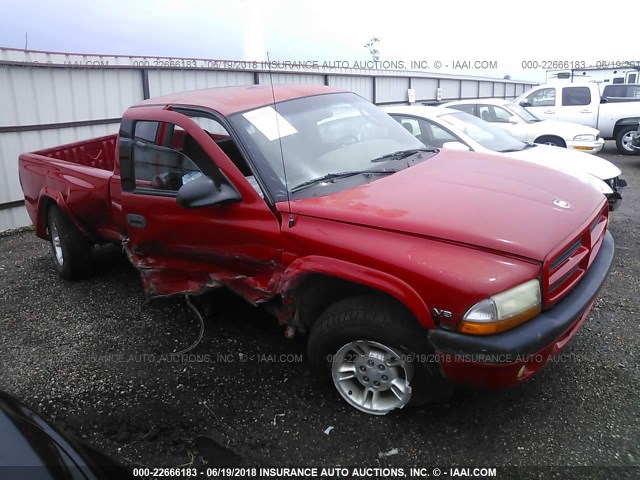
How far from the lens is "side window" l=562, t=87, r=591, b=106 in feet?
42.8

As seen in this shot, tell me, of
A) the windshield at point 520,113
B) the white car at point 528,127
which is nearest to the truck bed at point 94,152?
the white car at point 528,127

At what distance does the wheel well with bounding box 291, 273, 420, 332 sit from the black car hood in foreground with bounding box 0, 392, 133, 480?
131 centimetres

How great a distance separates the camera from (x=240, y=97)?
11.4ft

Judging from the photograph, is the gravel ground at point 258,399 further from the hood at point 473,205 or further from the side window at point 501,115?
the side window at point 501,115

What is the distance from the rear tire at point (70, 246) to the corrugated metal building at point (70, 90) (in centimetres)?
295

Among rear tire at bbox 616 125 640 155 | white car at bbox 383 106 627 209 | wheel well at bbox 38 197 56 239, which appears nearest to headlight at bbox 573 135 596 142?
rear tire at bbox 616 125 640 155

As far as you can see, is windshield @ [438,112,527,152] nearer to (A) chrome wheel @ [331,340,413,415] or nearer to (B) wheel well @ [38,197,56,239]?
(A) chrome wheel @ [331,340,413,415]

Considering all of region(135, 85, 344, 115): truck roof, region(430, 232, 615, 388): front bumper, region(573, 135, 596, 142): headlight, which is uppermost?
region(135, 85, 344, 115): truck roof

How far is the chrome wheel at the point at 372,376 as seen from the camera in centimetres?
264

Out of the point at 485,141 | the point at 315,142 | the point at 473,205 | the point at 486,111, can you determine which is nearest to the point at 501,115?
the point at 486,111

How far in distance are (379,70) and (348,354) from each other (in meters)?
14.6

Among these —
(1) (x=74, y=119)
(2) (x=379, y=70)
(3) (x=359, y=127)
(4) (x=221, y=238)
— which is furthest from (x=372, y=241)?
(2) (x=379, y=70)

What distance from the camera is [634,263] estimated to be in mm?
4953

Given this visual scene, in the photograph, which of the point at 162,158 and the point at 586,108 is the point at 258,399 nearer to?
the point at 162,158
